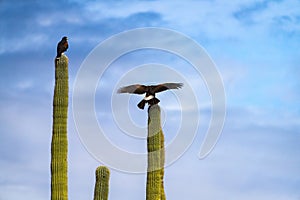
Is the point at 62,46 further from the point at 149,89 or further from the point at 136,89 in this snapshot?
the point at 149,89

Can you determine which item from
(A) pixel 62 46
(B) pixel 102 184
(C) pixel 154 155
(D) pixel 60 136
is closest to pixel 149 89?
(C) pixel 154 155

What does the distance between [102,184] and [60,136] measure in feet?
6.31

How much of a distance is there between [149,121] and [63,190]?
154 inches

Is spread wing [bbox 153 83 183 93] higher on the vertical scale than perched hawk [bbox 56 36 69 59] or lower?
lower

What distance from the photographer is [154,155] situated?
2405 centimetres

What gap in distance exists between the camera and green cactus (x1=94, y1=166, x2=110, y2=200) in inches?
898

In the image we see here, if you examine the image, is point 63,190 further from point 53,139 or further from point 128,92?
point 128,92

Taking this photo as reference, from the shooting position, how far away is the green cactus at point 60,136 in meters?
22.0

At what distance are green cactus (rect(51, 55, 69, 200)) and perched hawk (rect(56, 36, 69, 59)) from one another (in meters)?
0.37

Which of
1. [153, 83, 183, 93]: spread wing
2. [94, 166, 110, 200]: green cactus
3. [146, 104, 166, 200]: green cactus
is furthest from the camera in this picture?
[153, 83, 183, 93]: spread wing

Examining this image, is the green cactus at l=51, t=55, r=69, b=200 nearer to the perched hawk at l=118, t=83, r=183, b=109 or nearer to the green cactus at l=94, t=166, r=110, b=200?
the green cactus at l=94, t=166, r=110, b=200

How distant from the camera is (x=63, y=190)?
2195 cm

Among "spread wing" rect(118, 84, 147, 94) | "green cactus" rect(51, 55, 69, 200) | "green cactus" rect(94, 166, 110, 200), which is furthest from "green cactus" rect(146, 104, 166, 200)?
"green cactus" rect(51, 55, 69, 200)

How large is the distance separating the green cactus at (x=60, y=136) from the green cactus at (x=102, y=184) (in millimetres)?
1101
